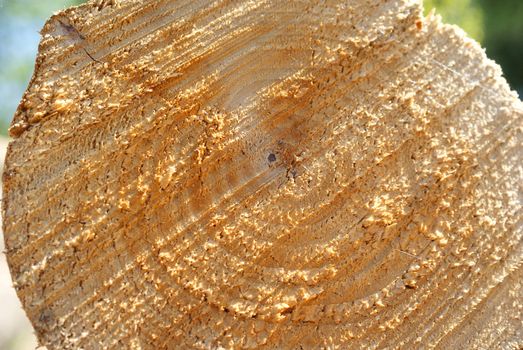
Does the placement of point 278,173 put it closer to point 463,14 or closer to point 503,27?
point 463,14

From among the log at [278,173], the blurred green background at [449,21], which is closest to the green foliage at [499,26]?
the blurred green background at [449,21]

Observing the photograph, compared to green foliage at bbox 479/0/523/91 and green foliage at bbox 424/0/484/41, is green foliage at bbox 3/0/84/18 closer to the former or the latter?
green foliage at bbox 424/0/484/41

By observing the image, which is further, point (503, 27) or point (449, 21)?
point (503, 27)

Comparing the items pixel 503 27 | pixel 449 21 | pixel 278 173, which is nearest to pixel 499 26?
pixel 503 27

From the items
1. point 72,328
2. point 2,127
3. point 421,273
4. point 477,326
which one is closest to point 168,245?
point 72,328

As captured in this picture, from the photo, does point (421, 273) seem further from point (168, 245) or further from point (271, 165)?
point (168, 245)
